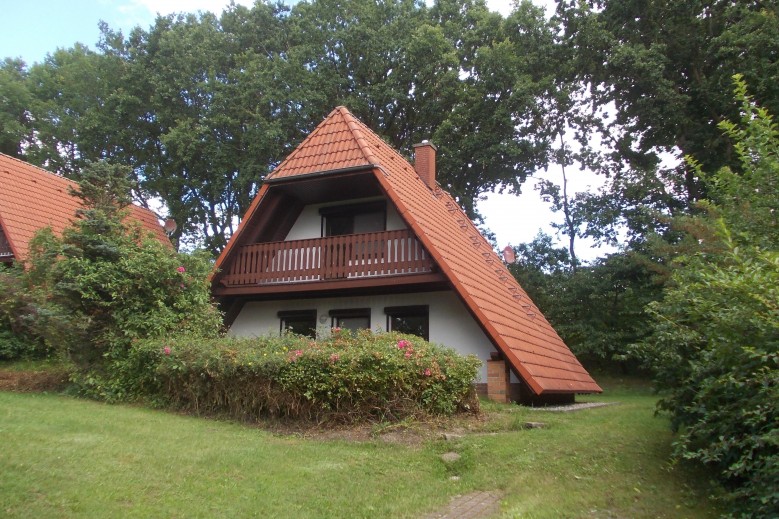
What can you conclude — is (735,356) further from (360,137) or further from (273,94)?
(273,94)

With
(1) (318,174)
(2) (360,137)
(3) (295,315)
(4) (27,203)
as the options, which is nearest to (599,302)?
(2) (360,137)

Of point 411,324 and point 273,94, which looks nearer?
point 411,324

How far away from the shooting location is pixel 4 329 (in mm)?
14953

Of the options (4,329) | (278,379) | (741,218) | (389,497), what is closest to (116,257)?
(278,379)

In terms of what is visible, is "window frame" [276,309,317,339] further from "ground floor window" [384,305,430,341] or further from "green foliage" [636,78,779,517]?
"green foliage" [636,78,779,517]

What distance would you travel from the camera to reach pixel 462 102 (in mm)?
25281

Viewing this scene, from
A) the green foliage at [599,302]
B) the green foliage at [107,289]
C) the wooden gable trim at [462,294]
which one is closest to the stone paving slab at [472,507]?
the wooden gable trim at [462,294]

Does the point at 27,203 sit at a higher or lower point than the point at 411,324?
higher

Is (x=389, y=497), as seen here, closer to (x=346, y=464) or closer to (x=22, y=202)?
(x=346, y=464)

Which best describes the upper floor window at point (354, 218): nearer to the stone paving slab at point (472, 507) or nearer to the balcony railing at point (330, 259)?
the balcony railing at point (330, 259)

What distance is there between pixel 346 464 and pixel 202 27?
25.9 m

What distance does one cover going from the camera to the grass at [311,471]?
507cm

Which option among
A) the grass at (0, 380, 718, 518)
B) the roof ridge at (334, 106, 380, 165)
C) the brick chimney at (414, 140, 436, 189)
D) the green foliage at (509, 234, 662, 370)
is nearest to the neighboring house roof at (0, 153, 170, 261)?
the roof ridge at (334, 106, 380, 165)

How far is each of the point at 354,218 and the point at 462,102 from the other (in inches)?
469
